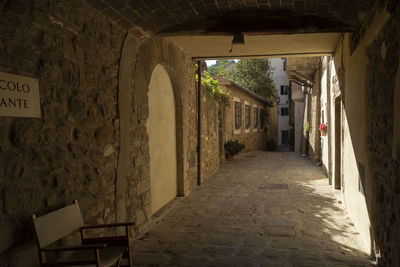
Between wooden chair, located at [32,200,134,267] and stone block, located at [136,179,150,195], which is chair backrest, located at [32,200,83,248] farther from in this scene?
stone block, located at [136,179,150,195]

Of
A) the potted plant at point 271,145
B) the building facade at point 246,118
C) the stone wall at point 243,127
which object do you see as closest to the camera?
the stone wall at point 243,127

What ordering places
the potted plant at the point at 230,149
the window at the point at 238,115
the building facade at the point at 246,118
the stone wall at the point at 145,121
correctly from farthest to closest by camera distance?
the window at the point at 238,115, the building facade at the point at 246,118, the potted plant at the point at 230,149, the stone wall at the point at 145,121

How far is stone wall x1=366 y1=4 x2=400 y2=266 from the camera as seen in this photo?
7.89 ft

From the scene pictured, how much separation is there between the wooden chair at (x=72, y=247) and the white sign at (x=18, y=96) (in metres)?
0.76

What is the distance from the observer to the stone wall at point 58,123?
82.1 inches

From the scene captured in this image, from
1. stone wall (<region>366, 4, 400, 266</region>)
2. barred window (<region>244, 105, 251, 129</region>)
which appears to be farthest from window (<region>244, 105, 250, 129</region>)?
stone wall (<region>366, 4, 400, 266</region>)

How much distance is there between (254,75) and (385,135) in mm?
18109

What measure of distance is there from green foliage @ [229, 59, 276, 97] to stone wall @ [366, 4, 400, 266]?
1727 centimetres

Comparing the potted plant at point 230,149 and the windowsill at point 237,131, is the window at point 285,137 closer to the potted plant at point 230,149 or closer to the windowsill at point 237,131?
the windowsill at point 237,131

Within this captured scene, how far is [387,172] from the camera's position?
2648 millimetres

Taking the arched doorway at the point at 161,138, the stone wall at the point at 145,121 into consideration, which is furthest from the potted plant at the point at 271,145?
the arched doorway at the point at 161,138

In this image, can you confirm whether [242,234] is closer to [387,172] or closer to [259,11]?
[387,172]

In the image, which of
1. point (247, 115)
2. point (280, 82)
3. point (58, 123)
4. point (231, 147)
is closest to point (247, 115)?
point (247, 115)

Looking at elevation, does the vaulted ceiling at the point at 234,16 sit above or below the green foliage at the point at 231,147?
above
